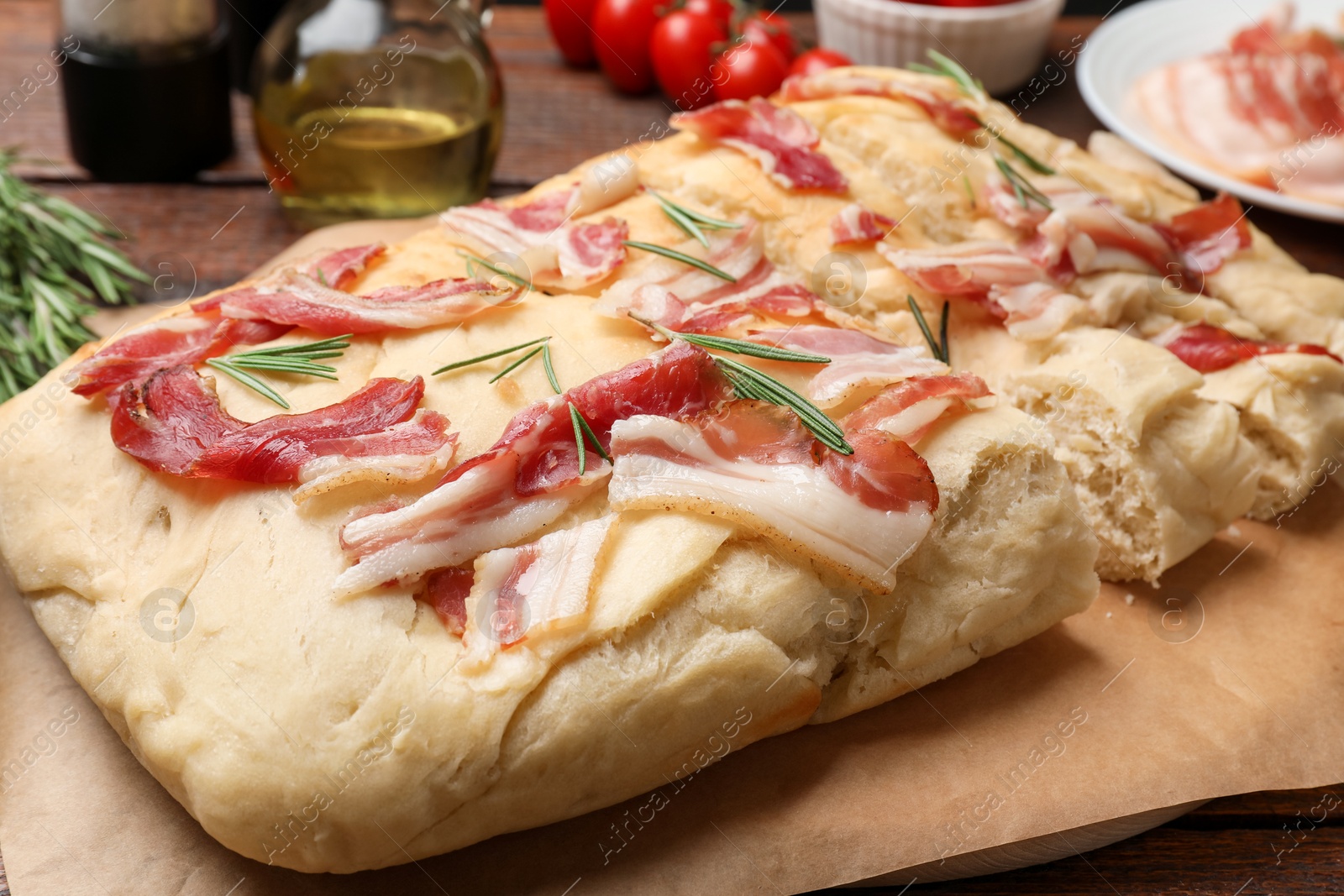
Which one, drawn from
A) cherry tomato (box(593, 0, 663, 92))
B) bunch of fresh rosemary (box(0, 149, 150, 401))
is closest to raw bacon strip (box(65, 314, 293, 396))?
bunch of fresh rosemary (box(0, 149, 150, 401))

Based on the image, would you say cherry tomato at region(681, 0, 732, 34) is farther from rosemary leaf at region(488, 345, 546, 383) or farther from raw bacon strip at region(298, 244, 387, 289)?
rosemary leaf at region(488, 345, 546, 383)

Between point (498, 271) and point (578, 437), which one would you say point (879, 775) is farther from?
point (498, 271)

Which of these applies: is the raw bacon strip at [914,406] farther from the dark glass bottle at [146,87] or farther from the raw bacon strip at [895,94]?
the dark glass bottle at [146,87]

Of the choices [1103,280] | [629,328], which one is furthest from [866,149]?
[629,328]

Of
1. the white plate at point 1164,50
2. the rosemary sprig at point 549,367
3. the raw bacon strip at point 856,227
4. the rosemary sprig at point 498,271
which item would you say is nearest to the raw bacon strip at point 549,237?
the rosemary sprig at point 498,271

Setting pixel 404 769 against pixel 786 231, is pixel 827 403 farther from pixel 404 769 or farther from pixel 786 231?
pixel 404 769

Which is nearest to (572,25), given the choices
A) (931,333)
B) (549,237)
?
(549,237)
